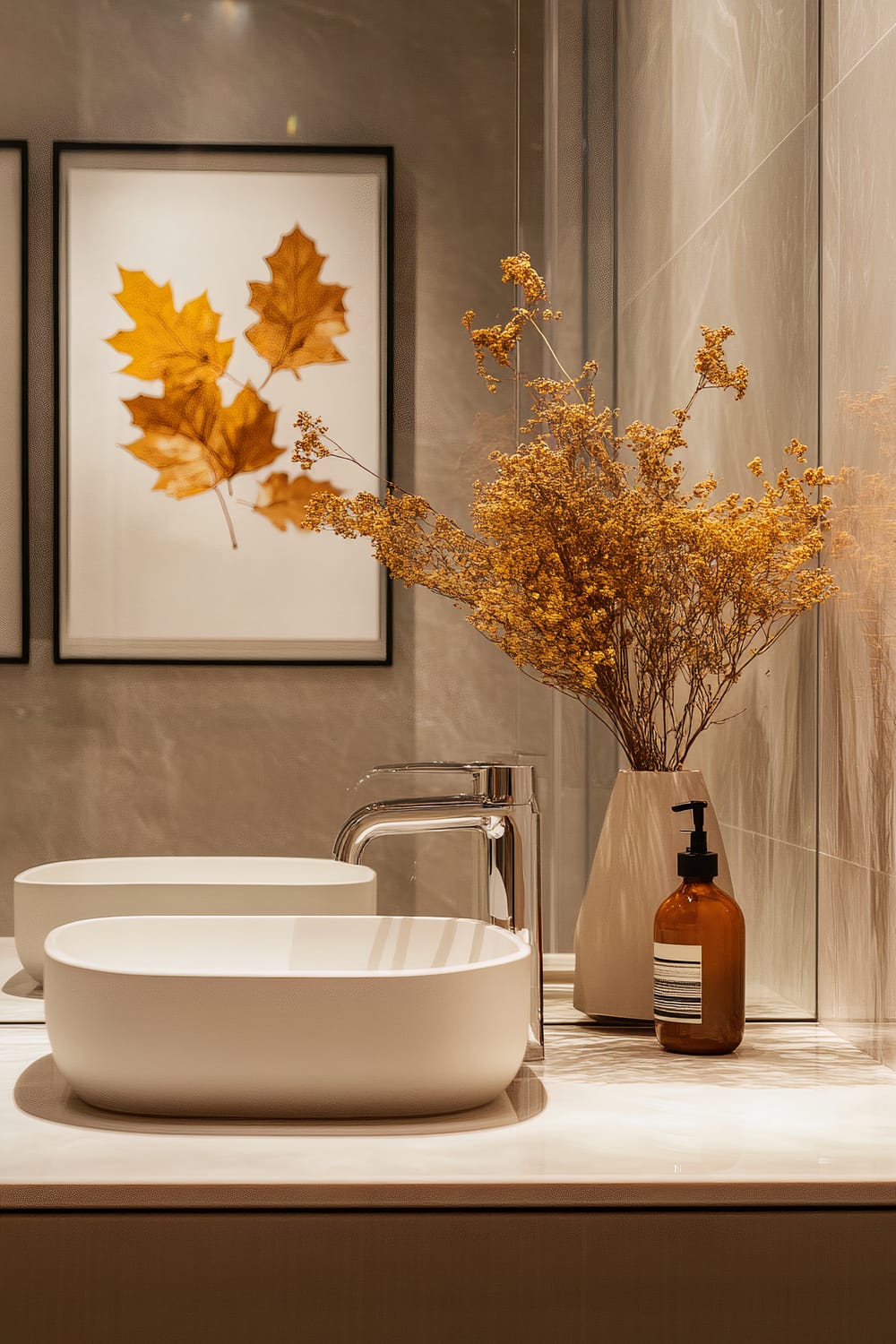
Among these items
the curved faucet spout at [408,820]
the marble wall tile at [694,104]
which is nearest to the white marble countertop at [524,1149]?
the curved faucet spout at [408,820]

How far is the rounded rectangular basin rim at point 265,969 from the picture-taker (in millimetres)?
865

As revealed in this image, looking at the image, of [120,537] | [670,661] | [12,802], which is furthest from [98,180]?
[670,661]

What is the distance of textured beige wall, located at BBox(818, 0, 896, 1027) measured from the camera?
1.11 metres

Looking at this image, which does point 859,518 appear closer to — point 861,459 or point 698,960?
point 861,459

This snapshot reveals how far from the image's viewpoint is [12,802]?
4.03 ft

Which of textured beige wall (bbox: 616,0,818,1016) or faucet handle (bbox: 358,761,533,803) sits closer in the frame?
faucet handle (bbox: 358,761,533,803)

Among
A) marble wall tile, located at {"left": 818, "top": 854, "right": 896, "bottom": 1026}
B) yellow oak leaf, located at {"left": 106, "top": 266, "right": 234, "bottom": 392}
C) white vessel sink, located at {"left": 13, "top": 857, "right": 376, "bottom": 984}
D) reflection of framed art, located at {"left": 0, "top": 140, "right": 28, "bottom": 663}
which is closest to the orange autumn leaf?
yellow oak leaf, located at {"left": 106, "top": 266, "right": 234, "bottom": 392}

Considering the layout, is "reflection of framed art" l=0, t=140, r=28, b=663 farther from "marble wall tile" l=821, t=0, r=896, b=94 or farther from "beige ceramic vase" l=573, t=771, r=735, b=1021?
"marble wall tile" l=821, t=0, r=896, b=94

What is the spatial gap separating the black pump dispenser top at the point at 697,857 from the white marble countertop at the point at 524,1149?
155mm

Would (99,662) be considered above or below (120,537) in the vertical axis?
below

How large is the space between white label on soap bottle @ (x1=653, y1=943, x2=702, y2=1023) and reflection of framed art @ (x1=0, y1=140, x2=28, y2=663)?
2.09 feet

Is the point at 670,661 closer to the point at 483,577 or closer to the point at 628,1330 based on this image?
the point at 483,577

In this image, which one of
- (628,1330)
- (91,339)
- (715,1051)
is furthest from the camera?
(91,339)

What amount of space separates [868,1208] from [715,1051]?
31cm
